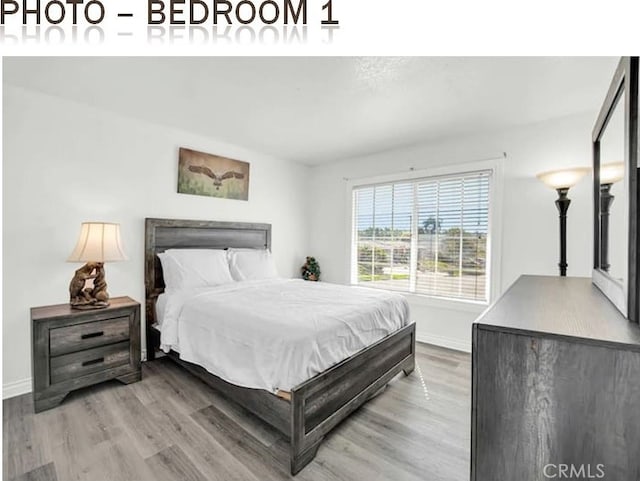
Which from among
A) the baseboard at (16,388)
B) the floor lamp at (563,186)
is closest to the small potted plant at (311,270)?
the floor lamp at (563,186)

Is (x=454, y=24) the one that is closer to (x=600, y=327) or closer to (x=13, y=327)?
(x=600, y=327)

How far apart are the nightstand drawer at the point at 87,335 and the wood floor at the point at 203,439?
40 cm

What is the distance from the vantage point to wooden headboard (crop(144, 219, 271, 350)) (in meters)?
3.16

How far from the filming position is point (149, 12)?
158 centimetres

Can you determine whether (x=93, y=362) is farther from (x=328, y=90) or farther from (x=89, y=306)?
(x=328, y=90)

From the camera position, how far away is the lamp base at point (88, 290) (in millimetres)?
2490

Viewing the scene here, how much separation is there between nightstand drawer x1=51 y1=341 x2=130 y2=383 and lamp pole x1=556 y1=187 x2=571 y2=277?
3851 millimetres

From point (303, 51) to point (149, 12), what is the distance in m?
0.82

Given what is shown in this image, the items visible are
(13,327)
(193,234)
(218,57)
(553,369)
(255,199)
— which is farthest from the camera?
(255,199)

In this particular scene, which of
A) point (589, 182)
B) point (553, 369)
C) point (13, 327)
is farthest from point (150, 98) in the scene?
point (589, 182)

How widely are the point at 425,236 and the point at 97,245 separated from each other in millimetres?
3412

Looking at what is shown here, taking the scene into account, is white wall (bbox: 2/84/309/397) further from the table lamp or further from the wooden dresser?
the wooden dresser

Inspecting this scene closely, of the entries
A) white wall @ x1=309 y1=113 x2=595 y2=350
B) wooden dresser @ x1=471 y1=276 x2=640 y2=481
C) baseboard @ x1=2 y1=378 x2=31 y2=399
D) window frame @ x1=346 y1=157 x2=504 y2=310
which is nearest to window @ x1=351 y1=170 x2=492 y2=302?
window frame @ x1=346 y1=157 x2=504 y2=310

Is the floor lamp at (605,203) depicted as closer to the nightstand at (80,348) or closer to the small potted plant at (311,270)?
the nightstand at (80,348)
